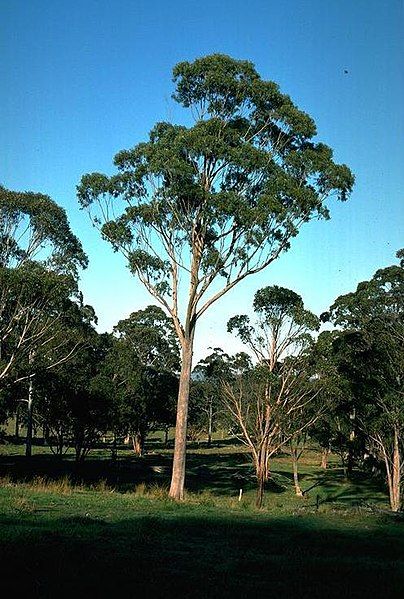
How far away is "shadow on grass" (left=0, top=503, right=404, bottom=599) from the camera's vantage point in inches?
292

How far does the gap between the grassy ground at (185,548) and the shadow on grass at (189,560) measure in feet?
0.06

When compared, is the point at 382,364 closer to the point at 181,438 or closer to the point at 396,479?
the point at 396,479

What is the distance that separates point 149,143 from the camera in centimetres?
2320

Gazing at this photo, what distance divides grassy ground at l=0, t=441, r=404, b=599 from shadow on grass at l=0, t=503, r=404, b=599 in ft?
0.06

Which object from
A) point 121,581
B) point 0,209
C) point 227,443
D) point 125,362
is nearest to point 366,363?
point 125,362

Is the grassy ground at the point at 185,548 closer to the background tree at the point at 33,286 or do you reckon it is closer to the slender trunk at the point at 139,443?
the background tree at the point at 33,286

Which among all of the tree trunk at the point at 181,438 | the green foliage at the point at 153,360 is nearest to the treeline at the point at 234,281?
the tree trunk at the point at 181,438

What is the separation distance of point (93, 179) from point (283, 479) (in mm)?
32587

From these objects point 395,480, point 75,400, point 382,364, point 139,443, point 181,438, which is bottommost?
point 395,480

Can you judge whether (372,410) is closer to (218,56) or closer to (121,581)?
(218,56)

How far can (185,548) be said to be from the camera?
1042 cm

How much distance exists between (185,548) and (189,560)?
111cm

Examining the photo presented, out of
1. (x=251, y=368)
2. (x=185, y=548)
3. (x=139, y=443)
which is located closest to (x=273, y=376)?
(x=251, y=368)

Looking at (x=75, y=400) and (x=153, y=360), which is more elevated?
(x=153, y=360)
